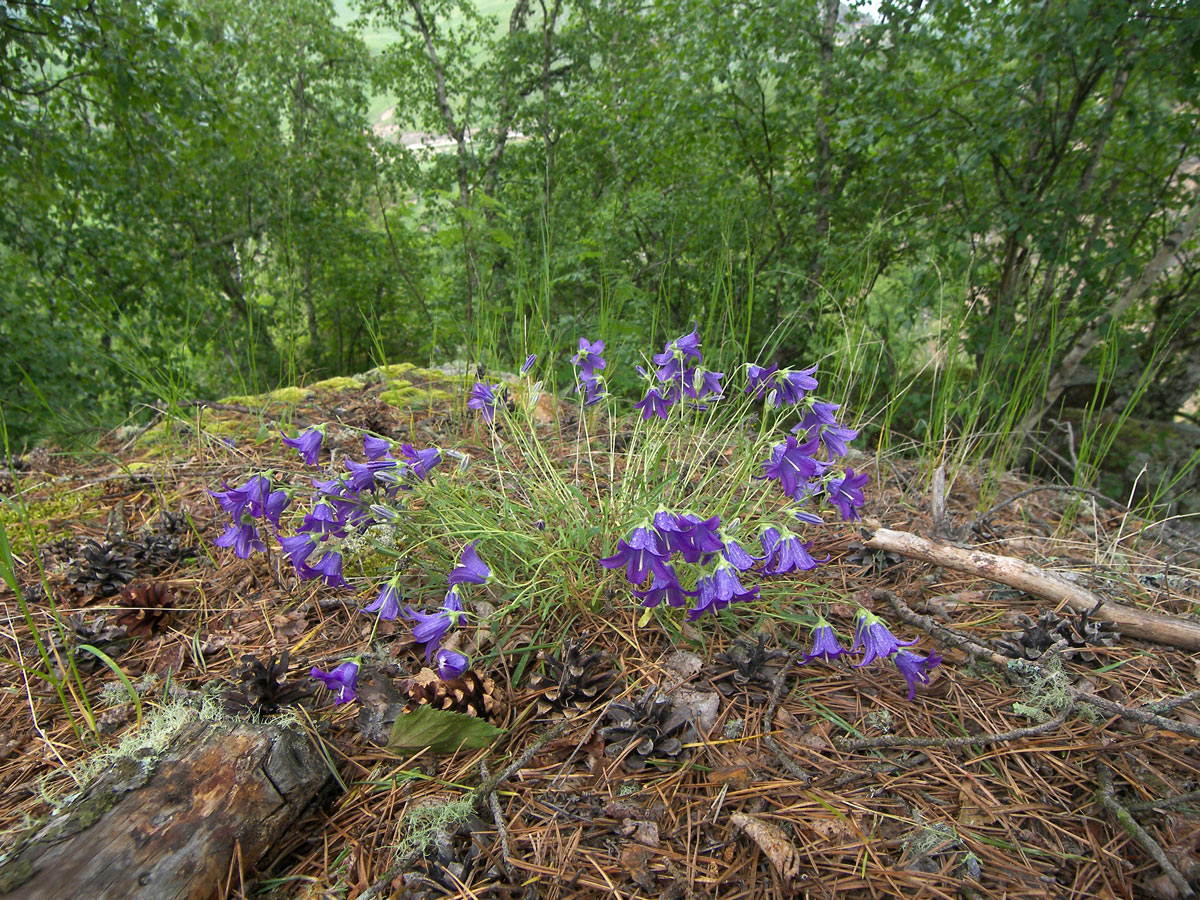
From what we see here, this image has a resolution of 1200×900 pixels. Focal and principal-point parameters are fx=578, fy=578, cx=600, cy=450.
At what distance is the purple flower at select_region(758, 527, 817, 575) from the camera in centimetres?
134

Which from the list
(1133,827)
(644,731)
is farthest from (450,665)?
(1133,827)

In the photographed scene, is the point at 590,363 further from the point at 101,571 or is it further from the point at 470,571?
the point at 101,571

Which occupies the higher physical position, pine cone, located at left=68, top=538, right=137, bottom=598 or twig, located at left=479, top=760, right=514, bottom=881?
pine cone, located at left=68, top=538, right=137, bottom=598

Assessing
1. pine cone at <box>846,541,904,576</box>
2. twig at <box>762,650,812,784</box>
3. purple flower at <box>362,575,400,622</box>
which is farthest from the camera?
pine cone at <box>846,541,904,576</box>

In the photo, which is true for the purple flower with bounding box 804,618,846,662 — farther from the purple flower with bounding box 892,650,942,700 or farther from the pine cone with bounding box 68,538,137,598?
the pine cone with bounding box 68,538,137,598

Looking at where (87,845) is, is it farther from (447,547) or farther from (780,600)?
(780,600)

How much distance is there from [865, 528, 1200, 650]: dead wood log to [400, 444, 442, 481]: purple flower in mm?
1428

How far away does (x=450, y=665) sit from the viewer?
128 centimetres

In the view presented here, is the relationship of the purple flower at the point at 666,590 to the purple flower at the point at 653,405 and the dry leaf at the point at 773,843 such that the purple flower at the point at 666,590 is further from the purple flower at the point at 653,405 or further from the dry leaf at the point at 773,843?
the purple flower at the point at 653,405

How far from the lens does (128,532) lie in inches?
86.8

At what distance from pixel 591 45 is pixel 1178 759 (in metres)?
10.0

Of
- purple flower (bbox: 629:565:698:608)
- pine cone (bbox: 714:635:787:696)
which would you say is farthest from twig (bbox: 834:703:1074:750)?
purple flower (bbox: 629:565:698:608)

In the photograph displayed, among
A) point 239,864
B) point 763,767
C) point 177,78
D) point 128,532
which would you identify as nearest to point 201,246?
point 177,78

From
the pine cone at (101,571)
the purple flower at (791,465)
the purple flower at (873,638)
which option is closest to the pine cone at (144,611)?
the pine cone at (101,571)
